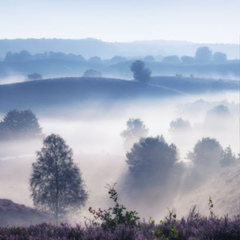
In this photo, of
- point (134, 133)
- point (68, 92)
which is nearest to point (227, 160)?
point (134, 133)

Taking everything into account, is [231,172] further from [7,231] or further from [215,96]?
[215,96]

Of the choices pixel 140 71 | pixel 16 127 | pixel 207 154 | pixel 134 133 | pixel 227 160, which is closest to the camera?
pixel 227 160

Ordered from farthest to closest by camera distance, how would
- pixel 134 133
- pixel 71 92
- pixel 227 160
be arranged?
pixel 71 92
pixel 134 133
pixel 227 160

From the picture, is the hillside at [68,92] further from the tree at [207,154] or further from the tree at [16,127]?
the tree at [207,154]

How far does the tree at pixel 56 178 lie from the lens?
25438 mm

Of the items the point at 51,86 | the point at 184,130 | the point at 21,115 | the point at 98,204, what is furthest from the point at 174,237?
the point at 51,86

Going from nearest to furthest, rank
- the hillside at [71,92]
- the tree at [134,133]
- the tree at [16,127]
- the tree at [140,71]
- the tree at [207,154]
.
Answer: the tree at [207,154] < the tree at [16,127] < the tree at [134,133] < the hillside at [71,92] < the tree at [140,71]

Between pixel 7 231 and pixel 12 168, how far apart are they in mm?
51882

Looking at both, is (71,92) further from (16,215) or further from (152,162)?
(16,215)

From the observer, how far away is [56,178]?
25.4m

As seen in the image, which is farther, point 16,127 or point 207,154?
point 16,127

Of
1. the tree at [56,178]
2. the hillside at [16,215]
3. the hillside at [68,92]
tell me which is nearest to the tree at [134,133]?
the tree at [56,178]

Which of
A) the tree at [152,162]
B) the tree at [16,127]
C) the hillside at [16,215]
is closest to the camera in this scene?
the hillside at [16,215]

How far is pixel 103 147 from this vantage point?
95.7m
